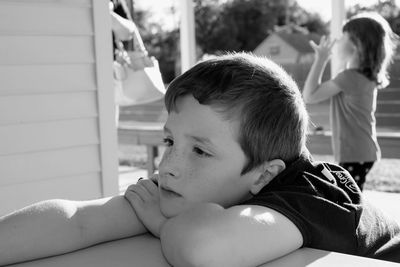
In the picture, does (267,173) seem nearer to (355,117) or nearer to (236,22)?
(355,117)

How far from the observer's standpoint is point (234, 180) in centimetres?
107

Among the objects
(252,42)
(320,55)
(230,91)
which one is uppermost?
(230,91)

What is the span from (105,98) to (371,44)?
170 centimetres

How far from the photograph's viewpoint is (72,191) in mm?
3143

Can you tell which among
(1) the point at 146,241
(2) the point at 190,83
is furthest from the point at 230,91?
(1) the point at 146,241

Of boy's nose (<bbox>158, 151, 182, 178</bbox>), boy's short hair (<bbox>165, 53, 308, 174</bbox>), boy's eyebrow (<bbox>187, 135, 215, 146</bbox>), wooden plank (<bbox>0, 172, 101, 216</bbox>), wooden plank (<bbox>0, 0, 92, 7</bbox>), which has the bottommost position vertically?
wooden plank (<bbox>0, 172, 101, 216</bbox>)

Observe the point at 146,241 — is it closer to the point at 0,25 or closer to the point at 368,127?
the point at 0,25

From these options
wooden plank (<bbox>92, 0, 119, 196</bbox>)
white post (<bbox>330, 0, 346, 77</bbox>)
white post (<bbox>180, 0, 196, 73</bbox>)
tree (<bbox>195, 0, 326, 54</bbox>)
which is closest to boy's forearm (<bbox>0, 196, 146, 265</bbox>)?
wooden plank (<bbox>92, 0, 119, 196</bbox>)

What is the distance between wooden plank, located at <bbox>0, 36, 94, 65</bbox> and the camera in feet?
9.36

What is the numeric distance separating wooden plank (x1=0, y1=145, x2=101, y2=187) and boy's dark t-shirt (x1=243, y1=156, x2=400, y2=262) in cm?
205

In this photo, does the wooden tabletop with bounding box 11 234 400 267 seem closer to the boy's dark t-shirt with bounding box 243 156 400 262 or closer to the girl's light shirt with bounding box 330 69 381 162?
the boy's dark t-shirt with bounding box 243 156 400 262

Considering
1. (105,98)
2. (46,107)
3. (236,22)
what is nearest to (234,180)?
(46,107)

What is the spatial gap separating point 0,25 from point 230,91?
205 cm

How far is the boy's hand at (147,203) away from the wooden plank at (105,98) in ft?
6.52
